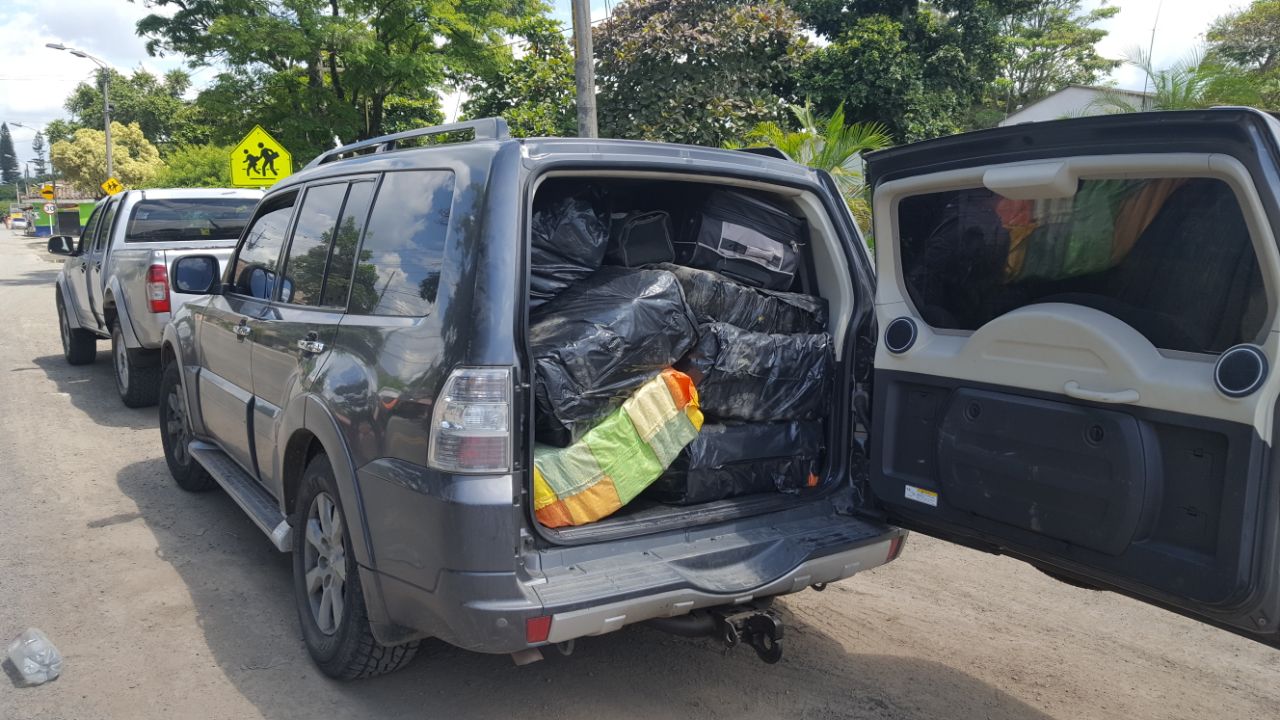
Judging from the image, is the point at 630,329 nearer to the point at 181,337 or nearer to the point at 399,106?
the point at 181,337

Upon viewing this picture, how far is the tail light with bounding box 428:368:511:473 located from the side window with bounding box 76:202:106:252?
28.2 feet

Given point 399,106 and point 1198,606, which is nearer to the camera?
point 1198,606

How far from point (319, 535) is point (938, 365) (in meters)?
2.42

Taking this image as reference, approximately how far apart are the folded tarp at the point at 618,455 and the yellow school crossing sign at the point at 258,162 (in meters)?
10.6

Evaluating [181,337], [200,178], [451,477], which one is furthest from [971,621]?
[200,178]

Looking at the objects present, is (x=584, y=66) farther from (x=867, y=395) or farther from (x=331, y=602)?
(x=331, y=602)

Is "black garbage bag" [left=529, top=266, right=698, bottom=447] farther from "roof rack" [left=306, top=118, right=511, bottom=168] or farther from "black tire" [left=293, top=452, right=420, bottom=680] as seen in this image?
"black tire" [left=293, top=452, right=420, bottom=680]

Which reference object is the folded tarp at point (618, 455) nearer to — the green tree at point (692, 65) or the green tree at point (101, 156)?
the green tree at point (692, 65)

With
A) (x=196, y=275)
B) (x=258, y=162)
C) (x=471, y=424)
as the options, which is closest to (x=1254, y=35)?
(x=258, y=162)

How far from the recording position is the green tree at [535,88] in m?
17.4

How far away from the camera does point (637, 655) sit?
3.97 meters

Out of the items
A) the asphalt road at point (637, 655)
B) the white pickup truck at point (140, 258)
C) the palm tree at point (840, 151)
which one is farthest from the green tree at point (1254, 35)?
the white pickup truck at point (140, 258)

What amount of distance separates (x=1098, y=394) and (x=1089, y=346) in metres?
0.15

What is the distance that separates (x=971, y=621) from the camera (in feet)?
14.5
